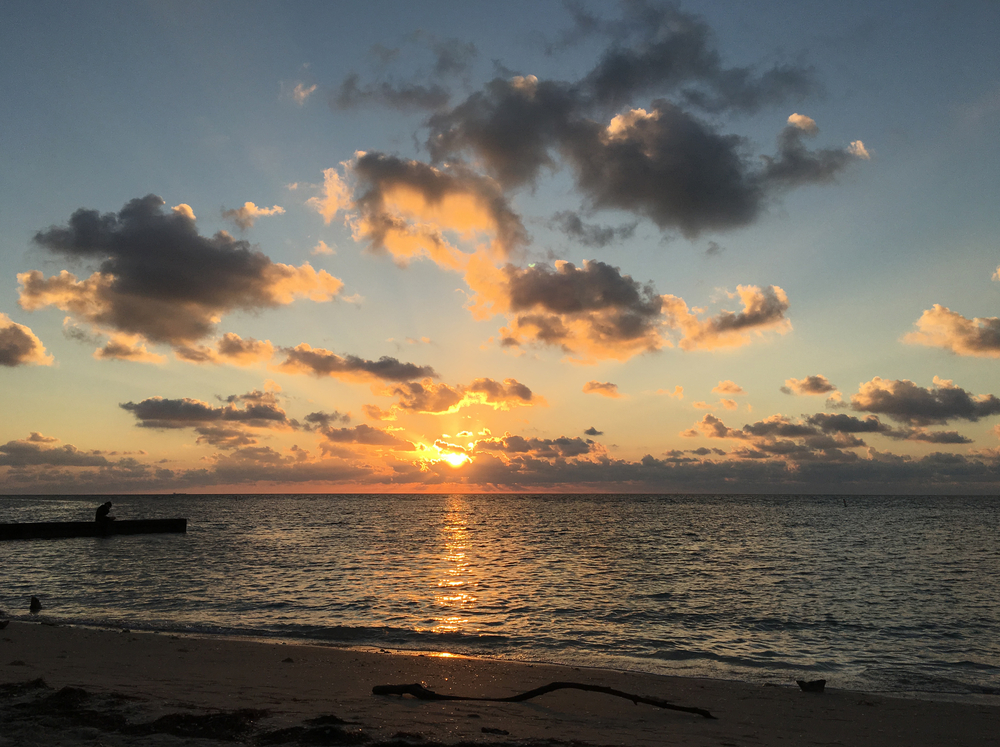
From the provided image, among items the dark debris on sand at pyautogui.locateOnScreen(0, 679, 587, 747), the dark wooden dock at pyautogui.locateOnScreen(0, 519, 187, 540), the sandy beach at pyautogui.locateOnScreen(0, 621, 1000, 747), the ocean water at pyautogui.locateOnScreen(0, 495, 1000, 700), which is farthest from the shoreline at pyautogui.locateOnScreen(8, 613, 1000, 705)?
the dark wooden dock at pyautogui.locateOnScreen(0, 519, 187, 540)

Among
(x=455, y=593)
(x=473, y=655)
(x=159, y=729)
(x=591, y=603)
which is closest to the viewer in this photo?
(x=159, y=729)

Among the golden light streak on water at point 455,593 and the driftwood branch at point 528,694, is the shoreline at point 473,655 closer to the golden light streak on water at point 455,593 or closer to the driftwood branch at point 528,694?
the golden light streak on water at point 455,593

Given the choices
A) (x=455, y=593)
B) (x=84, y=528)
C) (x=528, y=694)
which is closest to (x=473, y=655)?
(x=528, y=694)

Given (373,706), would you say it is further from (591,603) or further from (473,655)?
(591,603)

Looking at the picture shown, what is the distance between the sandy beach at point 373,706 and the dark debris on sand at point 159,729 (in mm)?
32

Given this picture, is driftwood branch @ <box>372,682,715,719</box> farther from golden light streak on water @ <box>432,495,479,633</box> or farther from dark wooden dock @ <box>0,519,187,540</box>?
dark wooden dock @ <box>0,519,187,540</box>

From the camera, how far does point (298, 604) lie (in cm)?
2705

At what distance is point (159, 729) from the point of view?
9.27 m

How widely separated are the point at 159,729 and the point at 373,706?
12.0ft

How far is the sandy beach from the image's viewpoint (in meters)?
9.48

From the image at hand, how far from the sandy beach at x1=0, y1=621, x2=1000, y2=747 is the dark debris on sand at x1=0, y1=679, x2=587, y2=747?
0.10 ft

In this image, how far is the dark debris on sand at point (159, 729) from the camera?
869cm

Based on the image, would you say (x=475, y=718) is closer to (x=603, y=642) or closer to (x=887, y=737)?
(x=887, y=737)

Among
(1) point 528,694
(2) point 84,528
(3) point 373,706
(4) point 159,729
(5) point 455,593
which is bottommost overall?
(2) point 84,528
